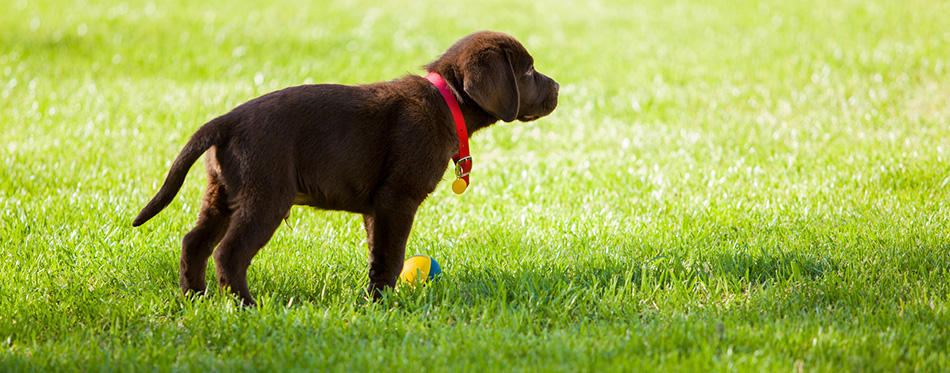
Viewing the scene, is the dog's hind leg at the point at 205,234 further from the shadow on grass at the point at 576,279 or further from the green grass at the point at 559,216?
the shadow on grass at the point at 576,279

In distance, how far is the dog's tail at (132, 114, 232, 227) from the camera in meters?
3.37

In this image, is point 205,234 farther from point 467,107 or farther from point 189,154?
point 467,107

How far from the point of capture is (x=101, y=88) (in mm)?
8461

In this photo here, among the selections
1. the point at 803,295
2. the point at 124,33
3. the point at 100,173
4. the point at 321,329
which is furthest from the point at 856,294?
the point at 124,33

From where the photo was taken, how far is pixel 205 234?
3.61 metres

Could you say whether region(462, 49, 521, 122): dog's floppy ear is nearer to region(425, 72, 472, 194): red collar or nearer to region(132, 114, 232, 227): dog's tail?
region(425, 72, 472, 194): red collar

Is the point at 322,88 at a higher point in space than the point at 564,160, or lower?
higher

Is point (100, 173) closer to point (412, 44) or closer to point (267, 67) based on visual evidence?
point (267, 67)

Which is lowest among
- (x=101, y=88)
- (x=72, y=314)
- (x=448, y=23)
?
(x=72, y=314)

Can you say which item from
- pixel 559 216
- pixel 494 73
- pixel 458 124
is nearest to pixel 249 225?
pixel 458 124

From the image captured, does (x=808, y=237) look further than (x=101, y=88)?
No

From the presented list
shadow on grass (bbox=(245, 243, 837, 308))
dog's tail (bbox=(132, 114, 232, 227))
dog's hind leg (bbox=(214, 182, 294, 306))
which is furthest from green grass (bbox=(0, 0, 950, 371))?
dog's tail (bbox=(132, 114, 232, 227))

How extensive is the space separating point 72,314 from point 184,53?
6.83 meters

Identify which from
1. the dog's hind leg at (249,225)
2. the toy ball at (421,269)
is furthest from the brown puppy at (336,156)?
the toy ball at (421,269)
